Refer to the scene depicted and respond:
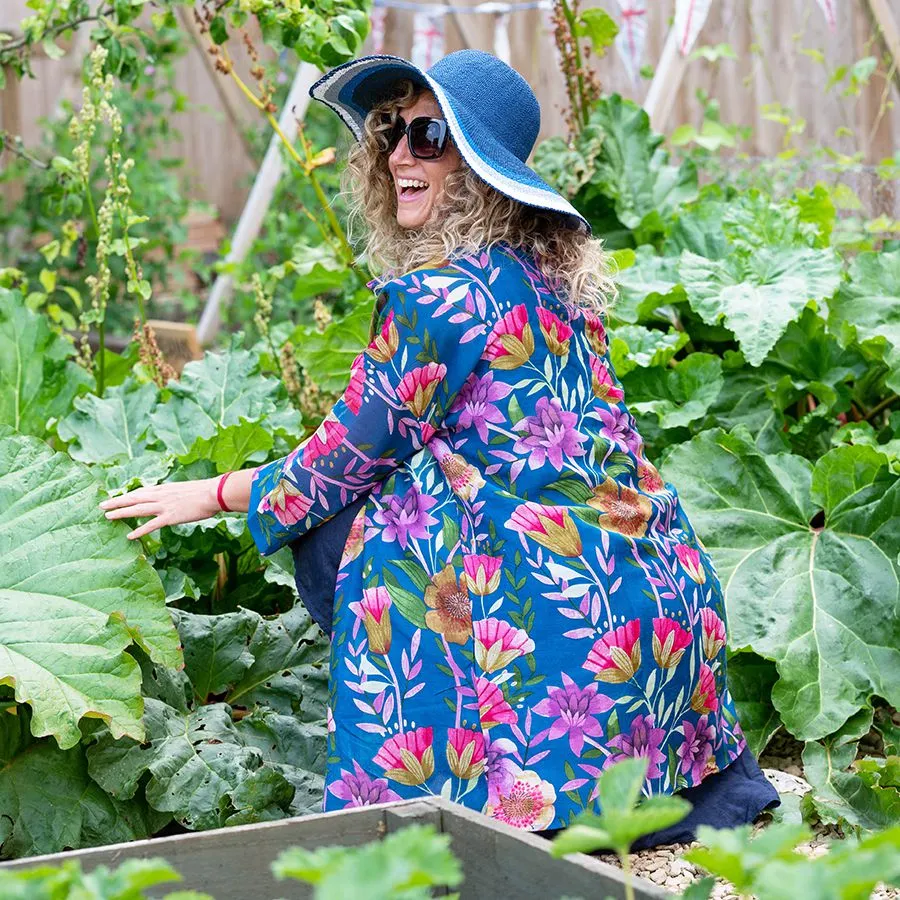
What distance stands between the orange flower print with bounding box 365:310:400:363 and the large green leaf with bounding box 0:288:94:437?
126cm

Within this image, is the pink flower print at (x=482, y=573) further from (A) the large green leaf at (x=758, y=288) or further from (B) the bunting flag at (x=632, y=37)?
(B) the bunting flag at (x=632, y=37)

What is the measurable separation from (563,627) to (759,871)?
1018 millimetres

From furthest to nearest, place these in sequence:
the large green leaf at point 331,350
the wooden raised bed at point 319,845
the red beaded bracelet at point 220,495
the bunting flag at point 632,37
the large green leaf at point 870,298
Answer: the bunting flag at point 632,37, the large green leaf at point 331,350, the large green leaf at point 870,298, the red beaded bracelet at point 220,495, the wooden raised bed at point 319,845

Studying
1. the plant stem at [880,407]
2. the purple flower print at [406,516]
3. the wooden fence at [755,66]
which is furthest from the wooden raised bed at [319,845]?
the wooden fence at [755,66]

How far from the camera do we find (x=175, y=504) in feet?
6.75

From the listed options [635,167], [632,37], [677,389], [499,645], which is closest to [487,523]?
[499,645]

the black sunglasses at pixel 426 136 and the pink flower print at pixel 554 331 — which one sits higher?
the black sunglasses at pixel 426 136

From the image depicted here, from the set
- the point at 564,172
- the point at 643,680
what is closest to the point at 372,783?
the point at 643,680

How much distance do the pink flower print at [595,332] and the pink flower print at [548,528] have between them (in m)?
0.36

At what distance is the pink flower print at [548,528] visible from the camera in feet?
6.31

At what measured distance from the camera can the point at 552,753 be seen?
6.16 ft

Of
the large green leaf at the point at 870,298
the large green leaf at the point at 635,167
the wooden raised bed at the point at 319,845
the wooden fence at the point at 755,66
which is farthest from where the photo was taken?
the wooden fence at the point at 755,66

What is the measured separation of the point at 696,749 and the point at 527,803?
0.33 metres

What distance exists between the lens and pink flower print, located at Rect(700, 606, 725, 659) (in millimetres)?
2074
